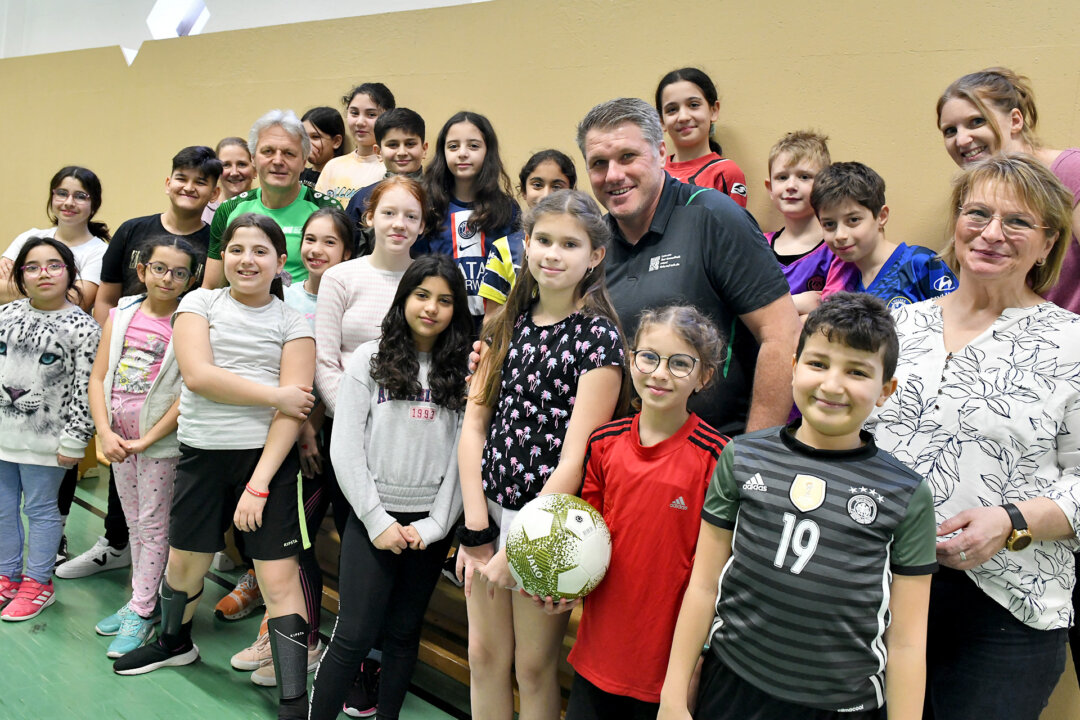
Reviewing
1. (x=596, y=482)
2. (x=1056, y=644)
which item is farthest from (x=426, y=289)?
(x=1056, y=644)

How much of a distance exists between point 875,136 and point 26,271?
3343 mm

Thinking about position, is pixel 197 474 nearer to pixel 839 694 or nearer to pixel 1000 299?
pixel 839 694

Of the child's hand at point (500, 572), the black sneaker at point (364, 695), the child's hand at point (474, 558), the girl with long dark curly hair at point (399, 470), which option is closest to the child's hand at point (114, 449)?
the girl with long dark curly hair at point (399, 470)

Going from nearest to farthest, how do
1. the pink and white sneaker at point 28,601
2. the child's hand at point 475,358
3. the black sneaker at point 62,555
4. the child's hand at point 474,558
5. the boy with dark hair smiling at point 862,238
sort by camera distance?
the child's hand at point 474,558, the child's hand at point 475,358, the boy with dark hair smiling at point 862,238, the pink and white sneaker at point 28,601, the black sneaker at point 62,555

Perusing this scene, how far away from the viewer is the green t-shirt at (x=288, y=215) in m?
2.96

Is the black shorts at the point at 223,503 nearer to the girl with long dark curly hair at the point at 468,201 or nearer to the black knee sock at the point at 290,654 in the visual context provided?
the black knee sock at the point at 290,654

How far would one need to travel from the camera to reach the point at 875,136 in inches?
112

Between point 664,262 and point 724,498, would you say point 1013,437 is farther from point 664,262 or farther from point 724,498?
point 664,262

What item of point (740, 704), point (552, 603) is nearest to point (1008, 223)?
point (740, 704)

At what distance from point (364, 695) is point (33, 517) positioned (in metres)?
1.64

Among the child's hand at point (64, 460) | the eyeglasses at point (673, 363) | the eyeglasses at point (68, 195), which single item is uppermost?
the eyeglasses at point (68, 195)

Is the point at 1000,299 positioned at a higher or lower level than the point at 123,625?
higher

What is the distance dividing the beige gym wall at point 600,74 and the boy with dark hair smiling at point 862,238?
1.83 ft

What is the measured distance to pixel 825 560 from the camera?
135 cm
